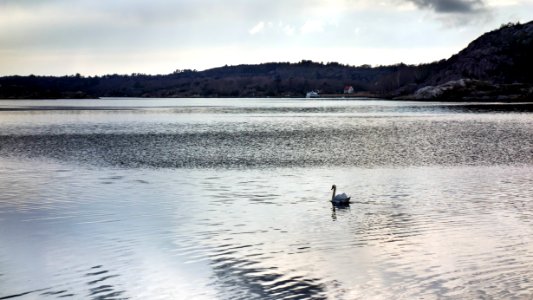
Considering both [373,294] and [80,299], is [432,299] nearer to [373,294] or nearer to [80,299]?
[373,294]

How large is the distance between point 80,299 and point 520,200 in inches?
746

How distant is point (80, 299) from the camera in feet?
43.8

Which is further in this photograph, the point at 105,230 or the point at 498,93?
the point at 498,93

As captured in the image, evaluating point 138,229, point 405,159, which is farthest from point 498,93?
point 138,229

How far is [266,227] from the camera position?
20500 mm

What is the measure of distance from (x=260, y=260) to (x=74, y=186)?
16674 millimetres

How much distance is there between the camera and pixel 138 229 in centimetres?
2039

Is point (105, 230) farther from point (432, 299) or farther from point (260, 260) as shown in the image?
point (432, 299)

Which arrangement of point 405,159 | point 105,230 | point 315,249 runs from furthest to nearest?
point 405,159, point 105,230, point 315,249

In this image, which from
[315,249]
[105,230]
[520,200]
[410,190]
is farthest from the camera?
[410,190]

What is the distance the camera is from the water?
14.4 metres

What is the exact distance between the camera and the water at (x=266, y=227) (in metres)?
14.4

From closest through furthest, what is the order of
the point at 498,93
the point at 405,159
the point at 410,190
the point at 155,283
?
1. the point at 155,283
2. the point at 410,190
3. the point at 405,159
4. the point at 498,93

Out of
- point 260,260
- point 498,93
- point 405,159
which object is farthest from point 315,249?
point 498,93
